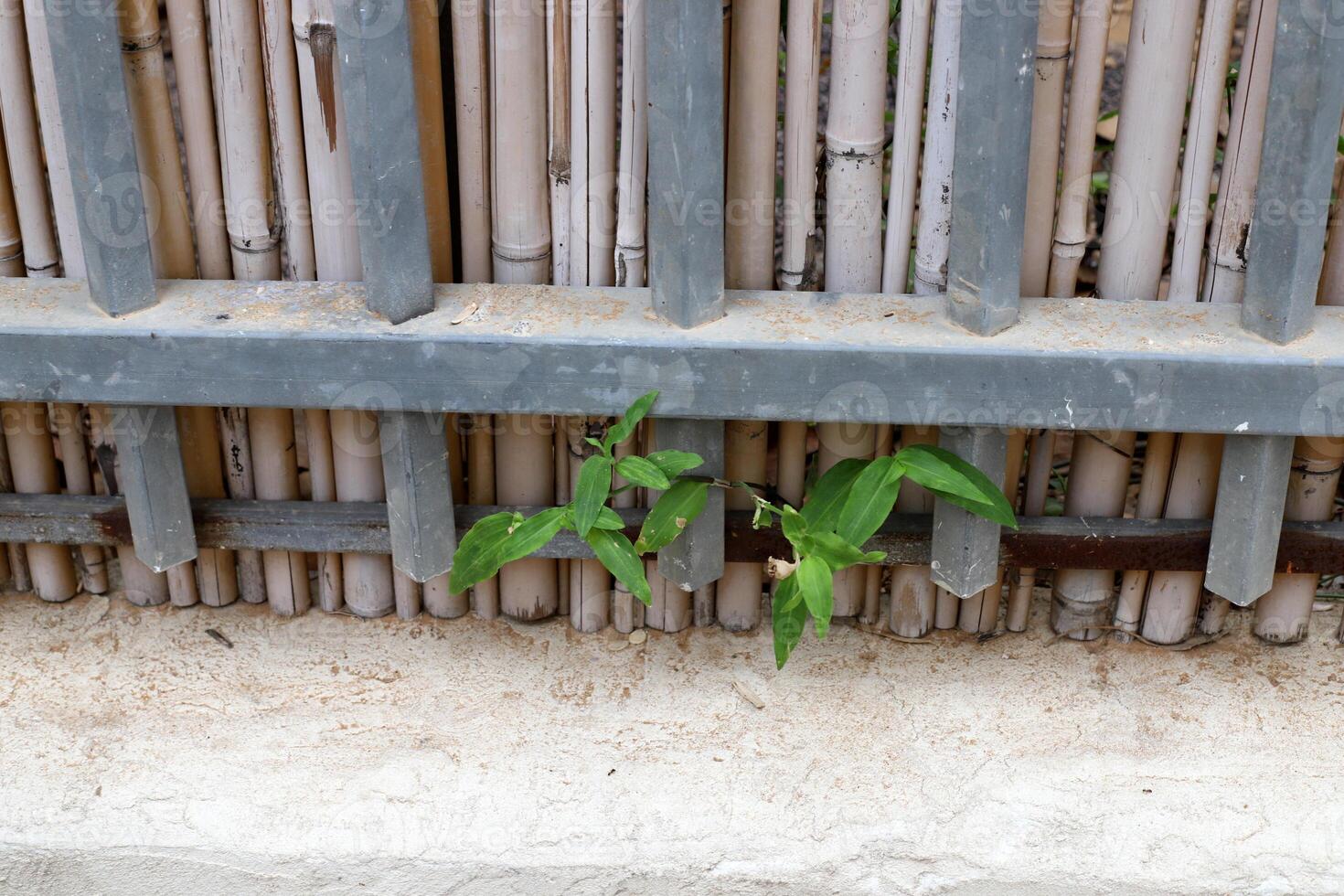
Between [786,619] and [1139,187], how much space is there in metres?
0.72

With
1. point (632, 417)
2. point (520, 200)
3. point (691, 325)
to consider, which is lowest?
point (632, 417)

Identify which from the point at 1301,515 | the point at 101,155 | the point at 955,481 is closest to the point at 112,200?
the point at 101,155

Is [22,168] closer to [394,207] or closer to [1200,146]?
[394,207]

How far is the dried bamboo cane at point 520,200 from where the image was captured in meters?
1.95

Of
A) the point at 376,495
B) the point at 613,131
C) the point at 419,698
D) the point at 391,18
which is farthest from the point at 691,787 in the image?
the point at 391,18

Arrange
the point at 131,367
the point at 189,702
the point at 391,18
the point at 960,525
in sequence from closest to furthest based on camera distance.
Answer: the point at 391,18 < the point at 131,367 < the point at 960,525 < the point at 189,702

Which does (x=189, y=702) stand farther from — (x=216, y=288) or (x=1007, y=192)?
(x=1007, y=192)

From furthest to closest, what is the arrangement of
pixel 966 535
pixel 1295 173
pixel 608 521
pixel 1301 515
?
pixel 1301 515
pixel 966 535
pixel 608 521
pixel 1295 173

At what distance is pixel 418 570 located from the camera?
2.19 m

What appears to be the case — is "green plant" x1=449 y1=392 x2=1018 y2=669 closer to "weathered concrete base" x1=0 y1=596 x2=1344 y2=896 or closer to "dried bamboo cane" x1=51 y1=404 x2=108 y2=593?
"weathered concrete base" x1=0 y1=596 x2=1344 y2=896

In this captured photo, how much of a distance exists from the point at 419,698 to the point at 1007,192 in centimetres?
109

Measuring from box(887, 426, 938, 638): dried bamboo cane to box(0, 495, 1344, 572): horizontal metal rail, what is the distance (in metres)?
0.03

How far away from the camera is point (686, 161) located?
6.10 ft

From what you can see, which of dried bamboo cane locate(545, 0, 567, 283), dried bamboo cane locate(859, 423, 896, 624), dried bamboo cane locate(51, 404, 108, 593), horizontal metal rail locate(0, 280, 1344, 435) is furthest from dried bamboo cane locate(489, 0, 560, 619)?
dried bamboo cane locate(51, 404, 108, 593)
